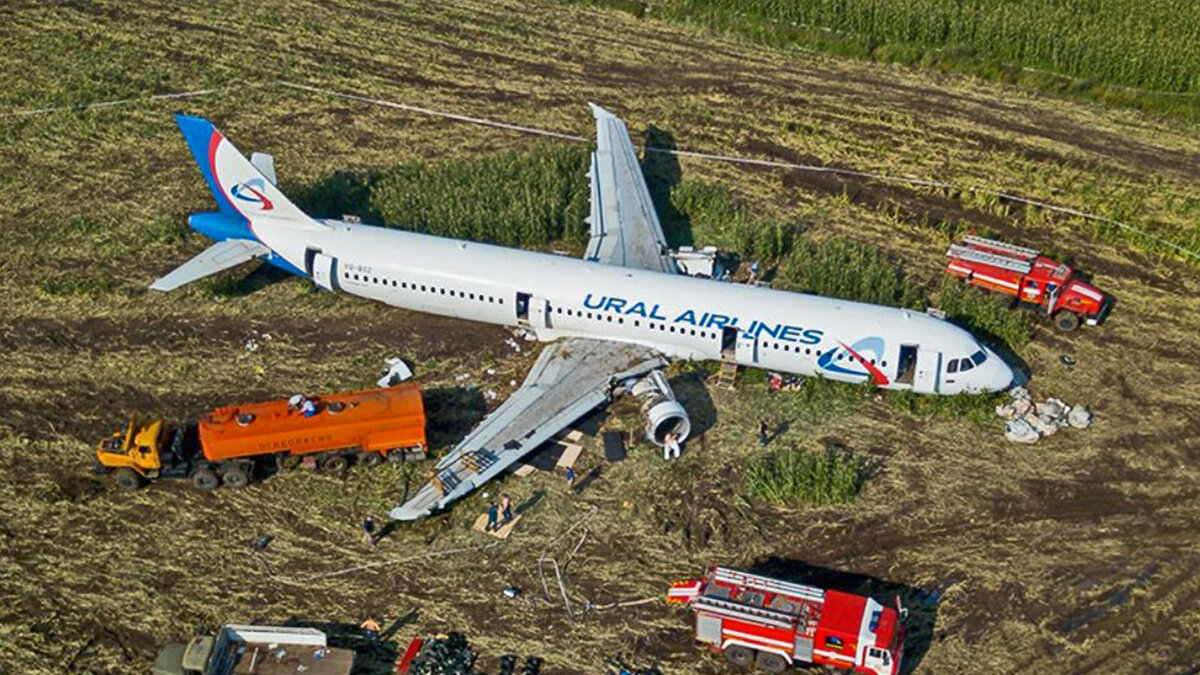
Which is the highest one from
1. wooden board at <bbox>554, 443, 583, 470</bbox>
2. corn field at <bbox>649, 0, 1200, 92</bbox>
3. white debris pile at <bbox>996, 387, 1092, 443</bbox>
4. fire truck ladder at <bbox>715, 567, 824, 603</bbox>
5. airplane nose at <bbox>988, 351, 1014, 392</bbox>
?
corn field at <bbox>649, 0, 1200, 92</bbox>

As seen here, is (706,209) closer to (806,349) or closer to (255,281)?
(806,349)

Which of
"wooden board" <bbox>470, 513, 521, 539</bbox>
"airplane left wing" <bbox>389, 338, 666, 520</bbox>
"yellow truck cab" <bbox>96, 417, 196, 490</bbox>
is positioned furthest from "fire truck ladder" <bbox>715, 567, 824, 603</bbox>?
"yellow truck cab" <bbox>96, 417, 196, 490</bbox>

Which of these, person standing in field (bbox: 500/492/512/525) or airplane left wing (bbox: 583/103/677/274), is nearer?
person standing in field (bbox: 500/492/512/525)


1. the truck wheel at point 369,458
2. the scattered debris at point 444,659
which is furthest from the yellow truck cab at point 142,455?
the scattered debris at point 444,659

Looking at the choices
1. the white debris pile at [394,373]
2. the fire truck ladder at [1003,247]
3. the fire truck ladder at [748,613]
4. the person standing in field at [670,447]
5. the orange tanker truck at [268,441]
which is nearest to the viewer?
the fire truck ladder at [748,613]

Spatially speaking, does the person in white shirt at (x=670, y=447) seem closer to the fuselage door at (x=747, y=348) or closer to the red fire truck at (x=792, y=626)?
the fuselage door at (x=747, y=348)

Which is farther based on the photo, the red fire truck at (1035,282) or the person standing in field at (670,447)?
the red fire truck at (1035,282)

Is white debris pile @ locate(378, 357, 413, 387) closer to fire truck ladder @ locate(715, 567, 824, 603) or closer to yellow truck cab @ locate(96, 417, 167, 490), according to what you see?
yellow truck cab @ locate(96, 417, 167, 490)

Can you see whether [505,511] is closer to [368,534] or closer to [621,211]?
[368,534]
